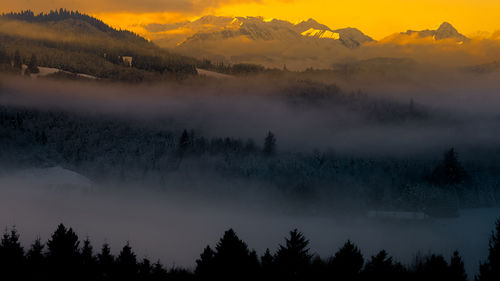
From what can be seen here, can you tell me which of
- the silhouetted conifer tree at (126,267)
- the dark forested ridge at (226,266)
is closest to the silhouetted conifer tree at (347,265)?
the dark forested ridge at (226,266)

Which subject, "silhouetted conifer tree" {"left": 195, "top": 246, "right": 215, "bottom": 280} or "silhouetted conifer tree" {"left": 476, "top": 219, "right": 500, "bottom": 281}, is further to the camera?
"silhouetted conifer tree" {"left": 195, "top": 246, "right": 215, "bottom": 280}

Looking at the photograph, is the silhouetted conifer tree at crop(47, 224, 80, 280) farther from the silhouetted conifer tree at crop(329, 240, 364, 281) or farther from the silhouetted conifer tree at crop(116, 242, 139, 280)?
the silhouetted conifer tree at crop(329, 240, 364, 281)

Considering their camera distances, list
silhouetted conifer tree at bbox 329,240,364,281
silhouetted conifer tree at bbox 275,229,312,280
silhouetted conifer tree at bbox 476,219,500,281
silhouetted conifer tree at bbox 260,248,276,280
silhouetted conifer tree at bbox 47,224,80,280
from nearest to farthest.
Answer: silhouetted conifer tree at bbox 476,219,500,281, silhouetted conifer tree at bbox 260,248,276,280, silhouetted conifer tree at bbox 275,229,312,280, silhouetted conifer tree at bbox 329,240,364,281, silhouetted conifer tree at bbox 47,224,80,280

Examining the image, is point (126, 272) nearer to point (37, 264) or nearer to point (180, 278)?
point (37, 264)

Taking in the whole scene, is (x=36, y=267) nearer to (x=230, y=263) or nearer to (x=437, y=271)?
(x=230, y=263)

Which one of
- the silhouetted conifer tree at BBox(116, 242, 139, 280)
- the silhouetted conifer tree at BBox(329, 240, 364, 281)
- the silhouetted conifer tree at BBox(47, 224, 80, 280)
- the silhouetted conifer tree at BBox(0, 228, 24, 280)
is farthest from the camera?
the silhouetted conifer tree at BBox(47, 224, 80, 280)

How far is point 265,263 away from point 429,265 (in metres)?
21.9

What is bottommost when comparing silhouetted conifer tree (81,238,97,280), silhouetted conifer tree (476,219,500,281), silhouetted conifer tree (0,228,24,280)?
silhouetted conifer tree (81,238,97,280)

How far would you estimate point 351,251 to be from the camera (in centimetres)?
8162

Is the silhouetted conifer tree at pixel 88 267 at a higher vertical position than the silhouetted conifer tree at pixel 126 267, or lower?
lower

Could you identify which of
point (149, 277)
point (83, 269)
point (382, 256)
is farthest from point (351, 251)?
point (83, 269)

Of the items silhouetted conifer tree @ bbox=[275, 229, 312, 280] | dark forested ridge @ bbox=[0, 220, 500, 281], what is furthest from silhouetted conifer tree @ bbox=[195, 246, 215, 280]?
silhouetted conifer tree @ bbox=[275, 229, 312, 280]

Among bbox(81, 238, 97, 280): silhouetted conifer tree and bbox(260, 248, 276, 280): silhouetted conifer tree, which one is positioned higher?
bbox(260, 248, 276, 280): silhouetted conifer tree

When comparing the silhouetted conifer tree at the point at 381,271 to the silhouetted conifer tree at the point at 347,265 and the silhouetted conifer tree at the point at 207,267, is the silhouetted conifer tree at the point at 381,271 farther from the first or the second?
the silhouetted conifer tree at the point at 207,267
